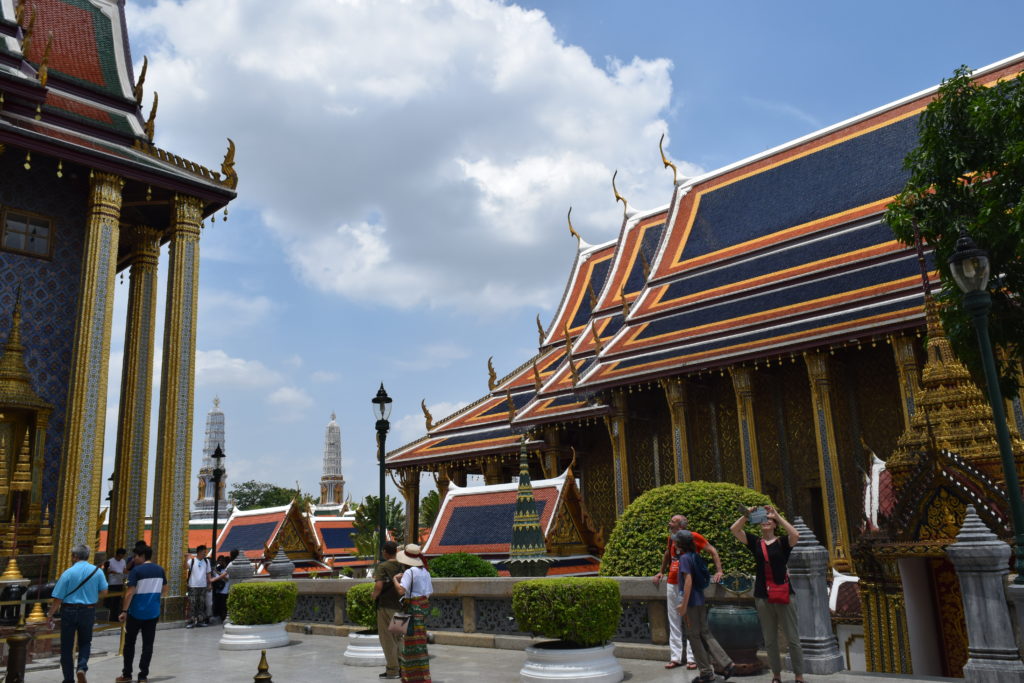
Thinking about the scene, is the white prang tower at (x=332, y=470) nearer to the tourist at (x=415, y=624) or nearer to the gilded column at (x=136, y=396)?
the gilded column at (x=136, y=396)

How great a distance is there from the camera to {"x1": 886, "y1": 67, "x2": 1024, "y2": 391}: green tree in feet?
32.5

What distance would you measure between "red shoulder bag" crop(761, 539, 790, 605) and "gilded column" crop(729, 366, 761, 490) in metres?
12.4

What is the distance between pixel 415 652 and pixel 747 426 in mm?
13127

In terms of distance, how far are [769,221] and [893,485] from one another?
15.9m

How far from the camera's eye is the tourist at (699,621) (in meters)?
6.25

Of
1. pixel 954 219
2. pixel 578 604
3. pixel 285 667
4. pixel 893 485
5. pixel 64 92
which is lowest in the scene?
pixel 285 667

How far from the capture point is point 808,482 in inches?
727

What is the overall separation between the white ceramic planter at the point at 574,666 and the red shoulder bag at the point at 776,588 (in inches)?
72.7

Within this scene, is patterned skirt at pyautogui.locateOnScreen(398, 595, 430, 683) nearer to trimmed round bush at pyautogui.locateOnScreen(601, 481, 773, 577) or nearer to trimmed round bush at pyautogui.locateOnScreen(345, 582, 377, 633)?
trimmed round bush at pyautogui.locateOnScreen(345, 582, 377, 633)

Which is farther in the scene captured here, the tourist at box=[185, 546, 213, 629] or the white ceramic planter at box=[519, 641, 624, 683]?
the tourist at box=[185, 546, 213, 629]

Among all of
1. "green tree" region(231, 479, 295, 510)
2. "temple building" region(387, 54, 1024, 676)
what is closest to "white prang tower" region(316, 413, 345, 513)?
"green tree" region(231, 479, 295, 510)

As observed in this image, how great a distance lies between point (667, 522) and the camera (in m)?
8.24

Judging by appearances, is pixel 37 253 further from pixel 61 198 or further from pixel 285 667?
pixel 285 667

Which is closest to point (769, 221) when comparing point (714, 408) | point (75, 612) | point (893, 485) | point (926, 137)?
point (714, 408)
